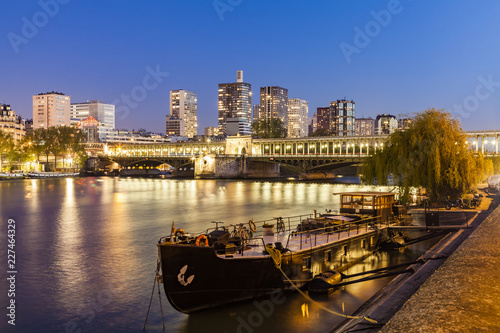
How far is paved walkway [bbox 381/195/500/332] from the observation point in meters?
9.88

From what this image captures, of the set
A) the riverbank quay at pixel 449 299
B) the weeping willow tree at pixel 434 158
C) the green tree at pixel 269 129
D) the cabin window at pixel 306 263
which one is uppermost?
the green tree at pixel 269 129

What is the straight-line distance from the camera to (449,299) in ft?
38.3

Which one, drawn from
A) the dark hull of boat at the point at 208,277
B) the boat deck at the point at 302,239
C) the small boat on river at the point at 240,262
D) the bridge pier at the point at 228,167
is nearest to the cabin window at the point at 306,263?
the small boat on river at the point at 240,262

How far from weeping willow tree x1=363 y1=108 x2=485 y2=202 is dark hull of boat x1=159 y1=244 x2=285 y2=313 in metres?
20.5

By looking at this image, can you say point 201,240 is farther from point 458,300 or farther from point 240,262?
point 458,300

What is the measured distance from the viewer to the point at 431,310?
10891 mm

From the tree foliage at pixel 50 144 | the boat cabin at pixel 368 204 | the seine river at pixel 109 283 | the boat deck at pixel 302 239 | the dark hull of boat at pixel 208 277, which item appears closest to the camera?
the dark hull of boat at pixel 208 277

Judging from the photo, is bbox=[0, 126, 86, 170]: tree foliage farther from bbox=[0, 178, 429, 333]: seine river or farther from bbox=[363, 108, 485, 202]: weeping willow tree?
bbox=[363, 108, 485, 202]: weeping willow tree

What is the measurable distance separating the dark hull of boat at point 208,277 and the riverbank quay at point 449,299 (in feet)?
11.9

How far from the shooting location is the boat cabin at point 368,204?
26062mm

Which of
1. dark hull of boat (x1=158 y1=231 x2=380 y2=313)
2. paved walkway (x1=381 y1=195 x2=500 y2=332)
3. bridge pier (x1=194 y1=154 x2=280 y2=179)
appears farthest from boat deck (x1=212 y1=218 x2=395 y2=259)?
bridge pier (x1=194 y1=154 x2=280 y2=179)

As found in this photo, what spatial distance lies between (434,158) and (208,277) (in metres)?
23.6

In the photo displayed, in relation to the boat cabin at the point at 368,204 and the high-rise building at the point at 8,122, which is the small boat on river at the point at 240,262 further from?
the high-rise building at the point at 8,122

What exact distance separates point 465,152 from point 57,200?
53270mm
